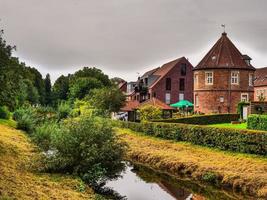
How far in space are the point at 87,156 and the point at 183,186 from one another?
5455 mm

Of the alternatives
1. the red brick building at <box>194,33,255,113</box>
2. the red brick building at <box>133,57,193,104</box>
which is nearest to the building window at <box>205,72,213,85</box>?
the red brick building at <box>194,33,255,113</box>

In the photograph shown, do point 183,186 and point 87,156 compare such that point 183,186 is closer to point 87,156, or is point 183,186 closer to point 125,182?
point 125,182

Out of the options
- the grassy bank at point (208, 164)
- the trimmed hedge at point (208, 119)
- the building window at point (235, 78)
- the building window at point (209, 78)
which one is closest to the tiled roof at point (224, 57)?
the building window at point (235, 78)

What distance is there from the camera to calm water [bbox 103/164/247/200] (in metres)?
18.8

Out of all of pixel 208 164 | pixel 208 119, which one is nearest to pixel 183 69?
pixel 208 119

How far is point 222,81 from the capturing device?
52875 mm

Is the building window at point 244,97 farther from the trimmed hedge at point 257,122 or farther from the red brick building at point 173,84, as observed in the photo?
the red brick building at point 173,84

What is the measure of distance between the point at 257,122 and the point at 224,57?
80.3 feet

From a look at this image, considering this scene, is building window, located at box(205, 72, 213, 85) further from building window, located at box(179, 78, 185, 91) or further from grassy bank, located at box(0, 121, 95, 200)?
grassy bank, located at box(0, 121, 95, 200)

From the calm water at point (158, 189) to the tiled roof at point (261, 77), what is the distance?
5493 cm

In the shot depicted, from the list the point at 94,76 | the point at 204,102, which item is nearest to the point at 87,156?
the point at 204,102

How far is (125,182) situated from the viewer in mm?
22172

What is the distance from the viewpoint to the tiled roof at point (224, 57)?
53.3 meters

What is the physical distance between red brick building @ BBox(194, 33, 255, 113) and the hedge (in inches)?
729
